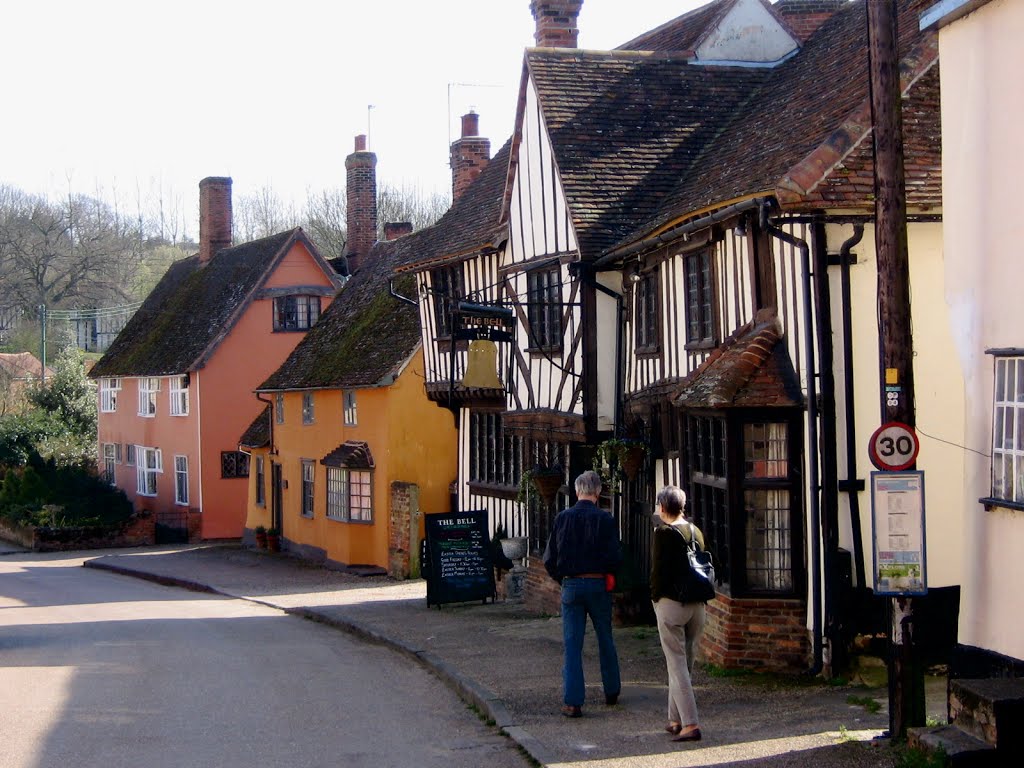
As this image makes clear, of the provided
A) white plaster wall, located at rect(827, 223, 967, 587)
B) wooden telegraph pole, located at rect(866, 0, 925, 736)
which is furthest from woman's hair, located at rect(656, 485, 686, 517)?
white plaster wall, located at rect(827, 223, 967, 587)

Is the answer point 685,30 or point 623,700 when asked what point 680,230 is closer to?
point 623,700

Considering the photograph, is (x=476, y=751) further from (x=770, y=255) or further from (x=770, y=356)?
(x=770, y=255)

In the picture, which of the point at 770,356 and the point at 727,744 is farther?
Answer: the point at 770,356

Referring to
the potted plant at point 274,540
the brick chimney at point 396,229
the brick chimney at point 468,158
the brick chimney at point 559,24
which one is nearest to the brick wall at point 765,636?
the brick chimney at point 559,24

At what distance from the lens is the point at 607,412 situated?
1734 cm

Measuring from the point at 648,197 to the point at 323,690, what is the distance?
798 centimetres

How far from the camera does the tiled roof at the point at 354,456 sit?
1141 inches

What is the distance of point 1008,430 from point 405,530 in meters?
19.5

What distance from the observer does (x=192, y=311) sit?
44.4 m

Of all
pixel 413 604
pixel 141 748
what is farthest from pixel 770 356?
pixel 413 604

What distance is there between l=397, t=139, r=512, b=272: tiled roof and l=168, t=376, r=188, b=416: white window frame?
17612 mm

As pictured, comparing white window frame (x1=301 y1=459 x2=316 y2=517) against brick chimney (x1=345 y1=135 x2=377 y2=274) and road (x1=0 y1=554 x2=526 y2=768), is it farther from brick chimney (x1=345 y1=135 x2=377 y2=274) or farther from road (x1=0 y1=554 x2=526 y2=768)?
road (x1=0 y1=554 x2=526 y2=768)

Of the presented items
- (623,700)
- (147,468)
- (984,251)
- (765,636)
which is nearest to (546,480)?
(765,636)

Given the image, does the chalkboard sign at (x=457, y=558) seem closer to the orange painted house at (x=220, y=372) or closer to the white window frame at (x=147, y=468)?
the orange painted house at (x=220, y=372)
